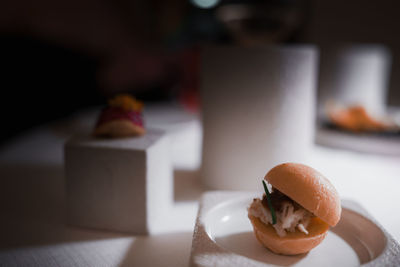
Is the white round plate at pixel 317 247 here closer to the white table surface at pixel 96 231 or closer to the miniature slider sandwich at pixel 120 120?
→ the white table surface at pixel 96 231

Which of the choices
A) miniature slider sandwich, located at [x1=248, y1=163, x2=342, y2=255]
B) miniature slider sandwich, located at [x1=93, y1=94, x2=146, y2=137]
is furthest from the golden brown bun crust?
miniature slider sandwich, located at [x1=248, y1=163, x2=342, y2=255]

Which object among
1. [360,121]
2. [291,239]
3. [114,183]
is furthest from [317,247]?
[360,121]

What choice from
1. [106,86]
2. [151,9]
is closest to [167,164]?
[106,86]

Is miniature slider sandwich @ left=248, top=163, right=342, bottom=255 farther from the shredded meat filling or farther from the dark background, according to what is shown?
the dark background

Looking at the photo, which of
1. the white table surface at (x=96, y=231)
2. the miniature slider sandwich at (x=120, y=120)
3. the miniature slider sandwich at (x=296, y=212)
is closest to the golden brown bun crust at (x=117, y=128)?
the miniature slider sandwich at (x=120, y=120)

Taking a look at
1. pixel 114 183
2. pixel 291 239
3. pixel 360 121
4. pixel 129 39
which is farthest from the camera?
pixel 129 39

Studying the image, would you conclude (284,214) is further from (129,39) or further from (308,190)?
(129,39)
